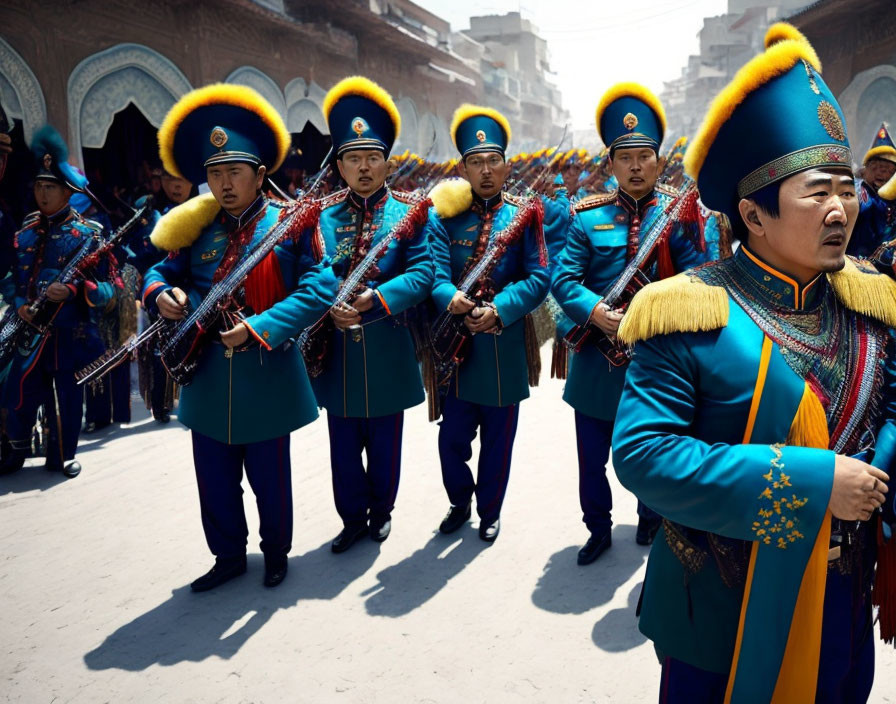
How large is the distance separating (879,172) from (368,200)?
4610 mm

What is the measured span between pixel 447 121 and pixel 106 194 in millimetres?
14640

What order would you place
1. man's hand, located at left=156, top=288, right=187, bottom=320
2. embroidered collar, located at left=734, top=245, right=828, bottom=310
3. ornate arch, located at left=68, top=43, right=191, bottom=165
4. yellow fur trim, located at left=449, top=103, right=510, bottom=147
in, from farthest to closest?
ornate arch, located at left=68, top=43, right=191, bottom=165 → yellow fur trim, located at left=449, top=103, right=510, bottom=147 → man's hand, located at left=156, top=288, right=187, bottom=320 → embroidered collar, located at left=734, top=245, right=828, bottom=310

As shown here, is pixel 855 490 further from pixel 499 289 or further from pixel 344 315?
pixel 499 289

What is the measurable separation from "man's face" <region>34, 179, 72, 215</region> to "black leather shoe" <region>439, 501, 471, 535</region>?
3556 millimetres

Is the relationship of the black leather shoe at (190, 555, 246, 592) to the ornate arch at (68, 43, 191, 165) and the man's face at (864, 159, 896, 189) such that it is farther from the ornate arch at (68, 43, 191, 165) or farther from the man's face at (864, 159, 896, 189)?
the ornate arch at (68, 43, 191, 165)

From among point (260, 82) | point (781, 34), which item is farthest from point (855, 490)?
point (260, 82)

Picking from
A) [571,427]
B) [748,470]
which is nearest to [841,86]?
[571,427]

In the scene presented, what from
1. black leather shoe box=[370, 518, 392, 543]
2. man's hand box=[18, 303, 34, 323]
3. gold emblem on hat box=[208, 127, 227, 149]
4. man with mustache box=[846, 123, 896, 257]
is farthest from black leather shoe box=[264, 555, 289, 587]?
man with mustache box=[846, 123, 896, 257]

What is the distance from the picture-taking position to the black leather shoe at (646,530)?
3680 mm

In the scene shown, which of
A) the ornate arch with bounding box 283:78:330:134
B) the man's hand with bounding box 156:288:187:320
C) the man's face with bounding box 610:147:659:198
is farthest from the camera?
the ornate arch with bounding box 283:78:330:134

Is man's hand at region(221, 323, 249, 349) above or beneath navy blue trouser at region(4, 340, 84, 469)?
above

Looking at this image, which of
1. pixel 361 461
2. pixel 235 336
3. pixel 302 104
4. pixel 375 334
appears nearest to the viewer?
pixel 235 336

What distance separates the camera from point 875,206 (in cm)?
532

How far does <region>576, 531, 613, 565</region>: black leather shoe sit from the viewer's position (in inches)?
140
